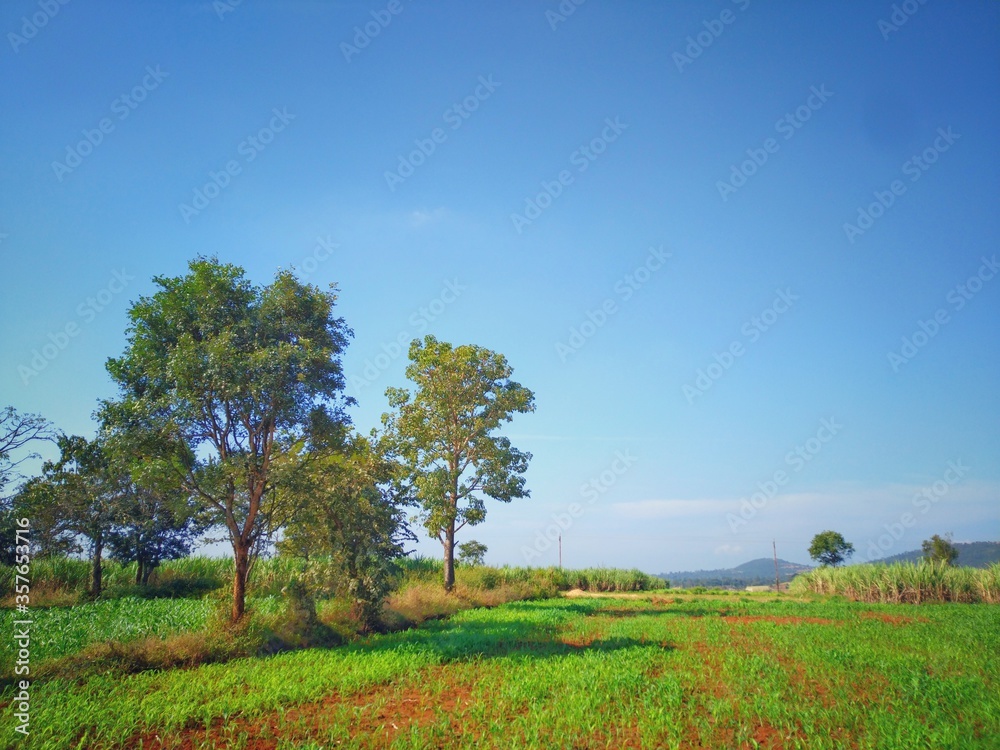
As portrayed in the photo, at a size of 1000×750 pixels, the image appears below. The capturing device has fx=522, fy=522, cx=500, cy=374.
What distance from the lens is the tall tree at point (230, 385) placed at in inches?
553

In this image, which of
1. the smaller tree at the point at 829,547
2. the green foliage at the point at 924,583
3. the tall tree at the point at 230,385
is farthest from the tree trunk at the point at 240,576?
the smaller tree at the point at 829,547

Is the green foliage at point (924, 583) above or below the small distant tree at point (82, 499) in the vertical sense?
below

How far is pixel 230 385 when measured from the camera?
45.4 ft

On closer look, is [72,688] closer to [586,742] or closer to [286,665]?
[286,665]

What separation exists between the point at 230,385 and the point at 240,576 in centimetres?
555

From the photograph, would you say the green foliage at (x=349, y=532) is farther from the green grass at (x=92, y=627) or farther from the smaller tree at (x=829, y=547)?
the smaller tree at (x=829, y=547)

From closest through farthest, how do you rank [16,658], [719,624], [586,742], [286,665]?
[586,742], [16,658], [286,665], [719,624]

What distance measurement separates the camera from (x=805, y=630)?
18078 mm

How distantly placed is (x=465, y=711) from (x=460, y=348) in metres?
23.9

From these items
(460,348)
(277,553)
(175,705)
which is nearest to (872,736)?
(175,705)

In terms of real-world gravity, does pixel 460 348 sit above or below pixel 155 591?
above

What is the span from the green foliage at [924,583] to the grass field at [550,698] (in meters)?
22.2

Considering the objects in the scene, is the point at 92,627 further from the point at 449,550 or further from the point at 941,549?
the point at 941,549

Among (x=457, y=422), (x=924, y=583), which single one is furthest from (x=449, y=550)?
(x=924, y=583)
